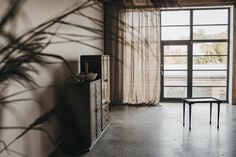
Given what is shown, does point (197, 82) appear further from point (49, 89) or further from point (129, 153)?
point (49, 89)

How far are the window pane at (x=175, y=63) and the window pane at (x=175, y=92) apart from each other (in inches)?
25.6

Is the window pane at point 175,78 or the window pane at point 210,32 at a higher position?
the window pane at point 210,32

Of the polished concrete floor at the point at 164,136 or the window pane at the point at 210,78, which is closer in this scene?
the polished concrete floor at the point at 164,136

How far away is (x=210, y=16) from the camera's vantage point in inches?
317

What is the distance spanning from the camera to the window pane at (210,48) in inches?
317

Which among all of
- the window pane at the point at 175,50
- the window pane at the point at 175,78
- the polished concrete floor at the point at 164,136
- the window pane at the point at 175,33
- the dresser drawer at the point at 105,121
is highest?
the window pane at the point at 175,33

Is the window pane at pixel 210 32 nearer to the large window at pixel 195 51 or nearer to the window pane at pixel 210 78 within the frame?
the large window at pixel 195 51

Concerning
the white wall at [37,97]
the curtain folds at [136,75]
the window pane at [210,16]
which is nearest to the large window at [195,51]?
the window pane at [210,16]

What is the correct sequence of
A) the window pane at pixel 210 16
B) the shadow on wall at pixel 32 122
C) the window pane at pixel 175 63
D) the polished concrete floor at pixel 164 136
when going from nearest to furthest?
the shadow on wall at pixel 32 122 < the polished concrete floor at pixel 164 136 < the window pane at pixel 210 16 < the window pane at pixel 175 63

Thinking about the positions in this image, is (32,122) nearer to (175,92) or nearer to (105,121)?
(105,121)

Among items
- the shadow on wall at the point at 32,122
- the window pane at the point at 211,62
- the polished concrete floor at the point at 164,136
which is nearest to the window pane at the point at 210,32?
the window pane at the point at 211,62

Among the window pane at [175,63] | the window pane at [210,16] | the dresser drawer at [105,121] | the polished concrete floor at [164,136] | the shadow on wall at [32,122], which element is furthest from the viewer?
the window pane at [175,63]

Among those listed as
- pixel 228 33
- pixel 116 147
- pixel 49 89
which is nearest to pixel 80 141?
pixel 116 147

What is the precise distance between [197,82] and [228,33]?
171cm
